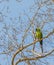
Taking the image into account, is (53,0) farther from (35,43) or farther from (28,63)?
(28,63)

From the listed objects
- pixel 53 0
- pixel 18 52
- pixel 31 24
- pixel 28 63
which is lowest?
pixel 28 63

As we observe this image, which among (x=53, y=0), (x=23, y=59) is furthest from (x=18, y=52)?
(x=53, y=0)

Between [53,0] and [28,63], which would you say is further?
[28,63]

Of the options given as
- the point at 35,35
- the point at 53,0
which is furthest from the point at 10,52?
the point at 53,0

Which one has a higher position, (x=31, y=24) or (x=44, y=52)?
(x=31, y=24)

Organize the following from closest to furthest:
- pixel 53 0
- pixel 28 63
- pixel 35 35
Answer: pixel 53 0, pixel 35 35, pixel 28 63

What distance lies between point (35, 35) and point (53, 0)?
1452 millimetres

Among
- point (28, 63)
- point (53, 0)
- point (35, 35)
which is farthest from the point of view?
point (28, 63)

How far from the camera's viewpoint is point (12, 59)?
10.0 metres

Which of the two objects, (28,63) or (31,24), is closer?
(31,24)

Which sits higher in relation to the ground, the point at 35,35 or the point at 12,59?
the point at 35,35

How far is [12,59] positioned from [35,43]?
1153 mm

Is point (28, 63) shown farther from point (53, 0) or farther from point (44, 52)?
point (53, 0)

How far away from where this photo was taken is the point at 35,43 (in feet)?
31.0
